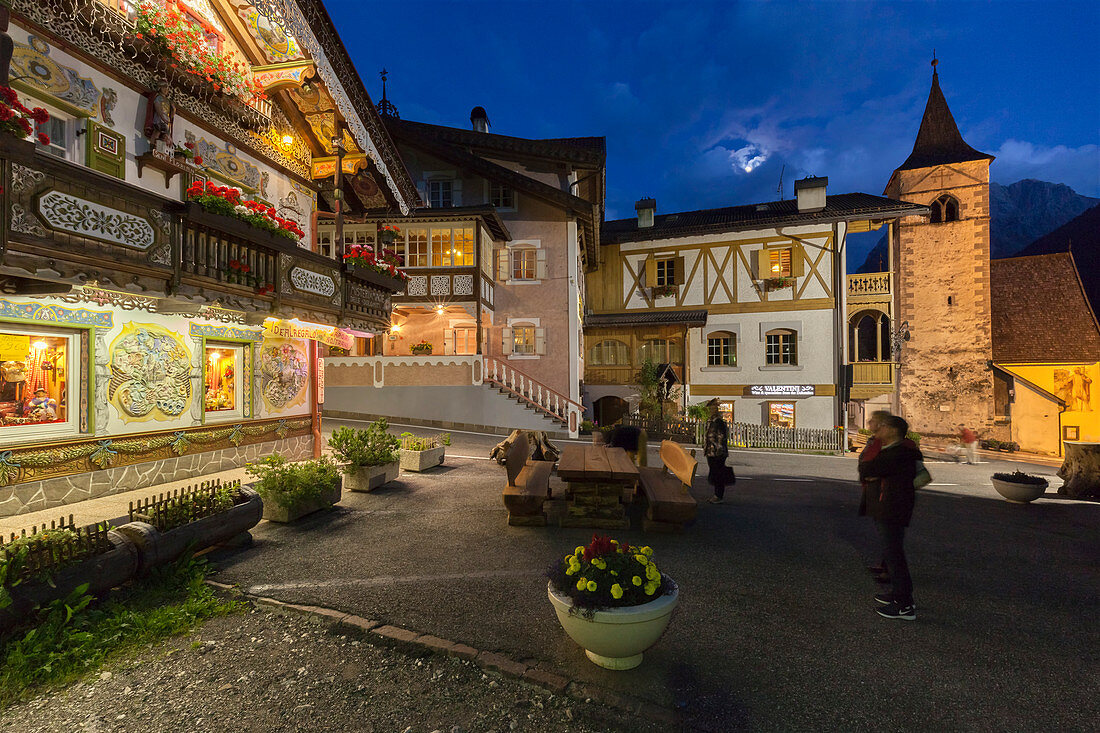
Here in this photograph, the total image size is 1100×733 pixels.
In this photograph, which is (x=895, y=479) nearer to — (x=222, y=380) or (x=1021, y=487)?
(x=1021, y=487)

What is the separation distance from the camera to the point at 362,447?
8.84 metres

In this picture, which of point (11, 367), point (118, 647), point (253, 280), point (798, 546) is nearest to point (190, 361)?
point (11, 367)

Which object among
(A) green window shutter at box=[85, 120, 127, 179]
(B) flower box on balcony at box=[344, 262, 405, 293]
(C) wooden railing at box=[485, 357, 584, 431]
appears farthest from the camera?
Result: (C) wooden railing at box=[485, 357, 584, 431]

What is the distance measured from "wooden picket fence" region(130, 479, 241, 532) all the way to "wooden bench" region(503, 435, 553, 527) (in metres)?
3.56

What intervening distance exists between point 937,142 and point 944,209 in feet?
16.4

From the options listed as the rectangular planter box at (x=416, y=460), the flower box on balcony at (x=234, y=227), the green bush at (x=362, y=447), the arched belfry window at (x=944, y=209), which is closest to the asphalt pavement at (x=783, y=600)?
the green bush at (x=362, y=447)

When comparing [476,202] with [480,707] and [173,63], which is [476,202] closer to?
[173,63]

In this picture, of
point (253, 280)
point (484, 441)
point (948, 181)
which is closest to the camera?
point (253, 280)

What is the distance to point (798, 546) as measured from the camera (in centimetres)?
601

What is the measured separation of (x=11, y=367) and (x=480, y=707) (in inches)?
305

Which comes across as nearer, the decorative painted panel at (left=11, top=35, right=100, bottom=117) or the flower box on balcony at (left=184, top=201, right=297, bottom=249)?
the decorative painted panel at (left=11, top=35, right=100, bottom=117)

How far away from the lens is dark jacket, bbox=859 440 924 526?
14.1ft

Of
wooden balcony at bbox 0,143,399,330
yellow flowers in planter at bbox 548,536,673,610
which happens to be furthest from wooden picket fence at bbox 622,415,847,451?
yellow flowers in planter at bbox 548,536,673,610

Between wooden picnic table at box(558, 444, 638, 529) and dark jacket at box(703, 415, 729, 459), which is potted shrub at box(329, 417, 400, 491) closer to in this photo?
wooden picnic table at box(558, 444, 638, 529)
